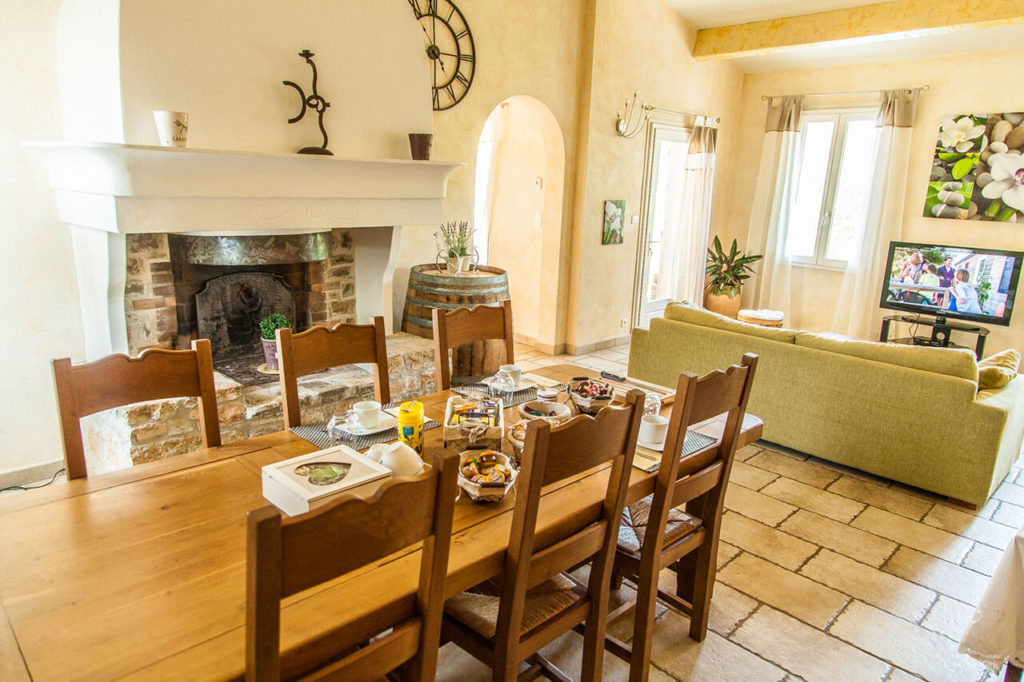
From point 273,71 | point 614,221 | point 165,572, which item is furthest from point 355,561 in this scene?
point 614,221

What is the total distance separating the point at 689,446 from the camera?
79.0 inches

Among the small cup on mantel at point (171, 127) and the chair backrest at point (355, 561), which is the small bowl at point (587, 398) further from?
the small cup on mantel at point (171, 127)

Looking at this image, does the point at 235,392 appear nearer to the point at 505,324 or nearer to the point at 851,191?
the point at 505,324

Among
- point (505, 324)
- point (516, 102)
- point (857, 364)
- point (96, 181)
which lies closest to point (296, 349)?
point (505, 324)

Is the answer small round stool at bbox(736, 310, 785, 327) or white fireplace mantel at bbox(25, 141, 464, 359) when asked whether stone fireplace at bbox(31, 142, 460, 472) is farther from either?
small round stool at bbox(736, 310, 785, 327)

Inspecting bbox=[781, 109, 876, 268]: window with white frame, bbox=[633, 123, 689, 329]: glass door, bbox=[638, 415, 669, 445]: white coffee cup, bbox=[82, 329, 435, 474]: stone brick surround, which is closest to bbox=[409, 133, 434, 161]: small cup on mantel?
bbox=[82, 329, 435, 474]: stone brick surround

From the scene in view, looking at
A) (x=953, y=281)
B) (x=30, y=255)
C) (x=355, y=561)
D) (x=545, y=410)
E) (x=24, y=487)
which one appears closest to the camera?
(x=355, y=561)

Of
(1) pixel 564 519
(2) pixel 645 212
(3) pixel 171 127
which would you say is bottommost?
(1) pixel 564 519

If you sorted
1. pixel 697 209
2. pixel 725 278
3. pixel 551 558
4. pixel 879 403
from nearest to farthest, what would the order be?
pixel 551 558 → pixel 879 403 → pixel 697 209 → pixel 725 278

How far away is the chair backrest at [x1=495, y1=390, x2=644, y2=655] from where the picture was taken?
1362 mm

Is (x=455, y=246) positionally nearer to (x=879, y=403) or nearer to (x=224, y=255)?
(x=224, y=255)

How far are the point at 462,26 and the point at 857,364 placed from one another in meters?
3.16

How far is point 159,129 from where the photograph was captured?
2.68m

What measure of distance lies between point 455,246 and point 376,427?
255cm
